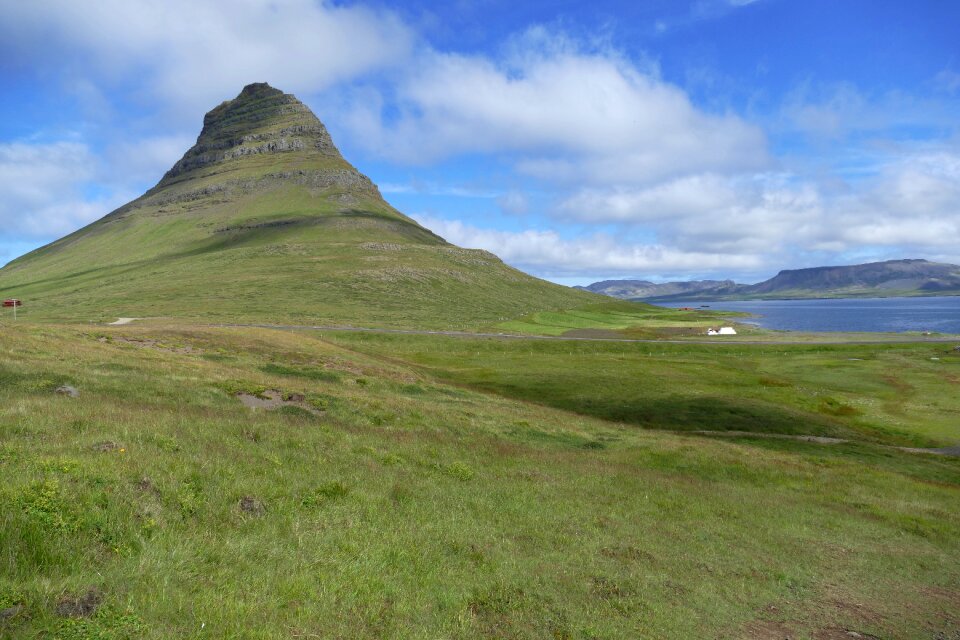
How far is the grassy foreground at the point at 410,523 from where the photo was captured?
9359 millimetres

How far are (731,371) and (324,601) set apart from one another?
281 feet

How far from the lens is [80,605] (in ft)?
26.0

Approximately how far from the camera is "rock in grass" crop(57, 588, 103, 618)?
775 centimetres

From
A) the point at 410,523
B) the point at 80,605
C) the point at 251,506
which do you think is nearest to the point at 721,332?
the point at 410,523

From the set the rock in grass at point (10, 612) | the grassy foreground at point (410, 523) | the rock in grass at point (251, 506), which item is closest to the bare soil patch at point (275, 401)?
the grassy foreground at point (410, 523)

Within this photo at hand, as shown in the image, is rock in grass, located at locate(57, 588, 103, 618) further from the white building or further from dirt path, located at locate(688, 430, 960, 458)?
the white building

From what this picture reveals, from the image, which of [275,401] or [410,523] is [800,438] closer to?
[275,401]

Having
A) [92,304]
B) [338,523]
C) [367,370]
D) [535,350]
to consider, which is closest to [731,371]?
[535,350]

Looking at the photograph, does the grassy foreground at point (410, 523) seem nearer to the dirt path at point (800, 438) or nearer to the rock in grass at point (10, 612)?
the rock in grass at point (10, 612)

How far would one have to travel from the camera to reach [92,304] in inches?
6176

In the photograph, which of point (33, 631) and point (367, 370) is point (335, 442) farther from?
point (367, 370)

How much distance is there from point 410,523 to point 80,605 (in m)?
7.77

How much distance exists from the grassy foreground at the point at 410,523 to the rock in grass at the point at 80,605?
1.3 inches

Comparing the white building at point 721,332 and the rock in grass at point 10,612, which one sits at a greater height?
the rock in grass at point 10,612
